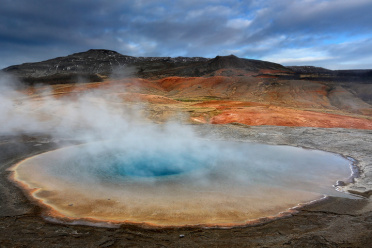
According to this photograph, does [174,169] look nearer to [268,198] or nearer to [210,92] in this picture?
[268,198]

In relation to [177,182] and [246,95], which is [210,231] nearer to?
[177,182]

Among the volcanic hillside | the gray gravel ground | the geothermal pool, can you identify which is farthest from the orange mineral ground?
the gray gravel ground

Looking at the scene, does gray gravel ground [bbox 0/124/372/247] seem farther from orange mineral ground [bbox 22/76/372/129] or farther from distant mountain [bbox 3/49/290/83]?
distant mountain [bbox 3/49/290/83]

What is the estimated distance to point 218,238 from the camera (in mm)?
3594

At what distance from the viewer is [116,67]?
69.1 meters

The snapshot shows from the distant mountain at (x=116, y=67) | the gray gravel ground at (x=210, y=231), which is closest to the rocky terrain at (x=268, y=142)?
the gray gravel ground at (x=210, y=231)

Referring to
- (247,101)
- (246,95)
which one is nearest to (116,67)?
(246,95)

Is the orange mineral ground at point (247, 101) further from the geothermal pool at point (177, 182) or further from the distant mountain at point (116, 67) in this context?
the distant mountain at point (116, 67)

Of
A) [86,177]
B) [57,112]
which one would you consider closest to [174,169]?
[86,177]

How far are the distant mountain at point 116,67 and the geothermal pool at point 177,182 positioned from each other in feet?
121

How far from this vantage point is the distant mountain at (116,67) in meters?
47.3

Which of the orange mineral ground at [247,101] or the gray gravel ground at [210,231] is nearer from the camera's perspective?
the gray gravel ground at [210,231]

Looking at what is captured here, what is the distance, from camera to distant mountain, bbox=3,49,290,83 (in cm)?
4730

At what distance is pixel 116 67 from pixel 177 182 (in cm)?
6778
